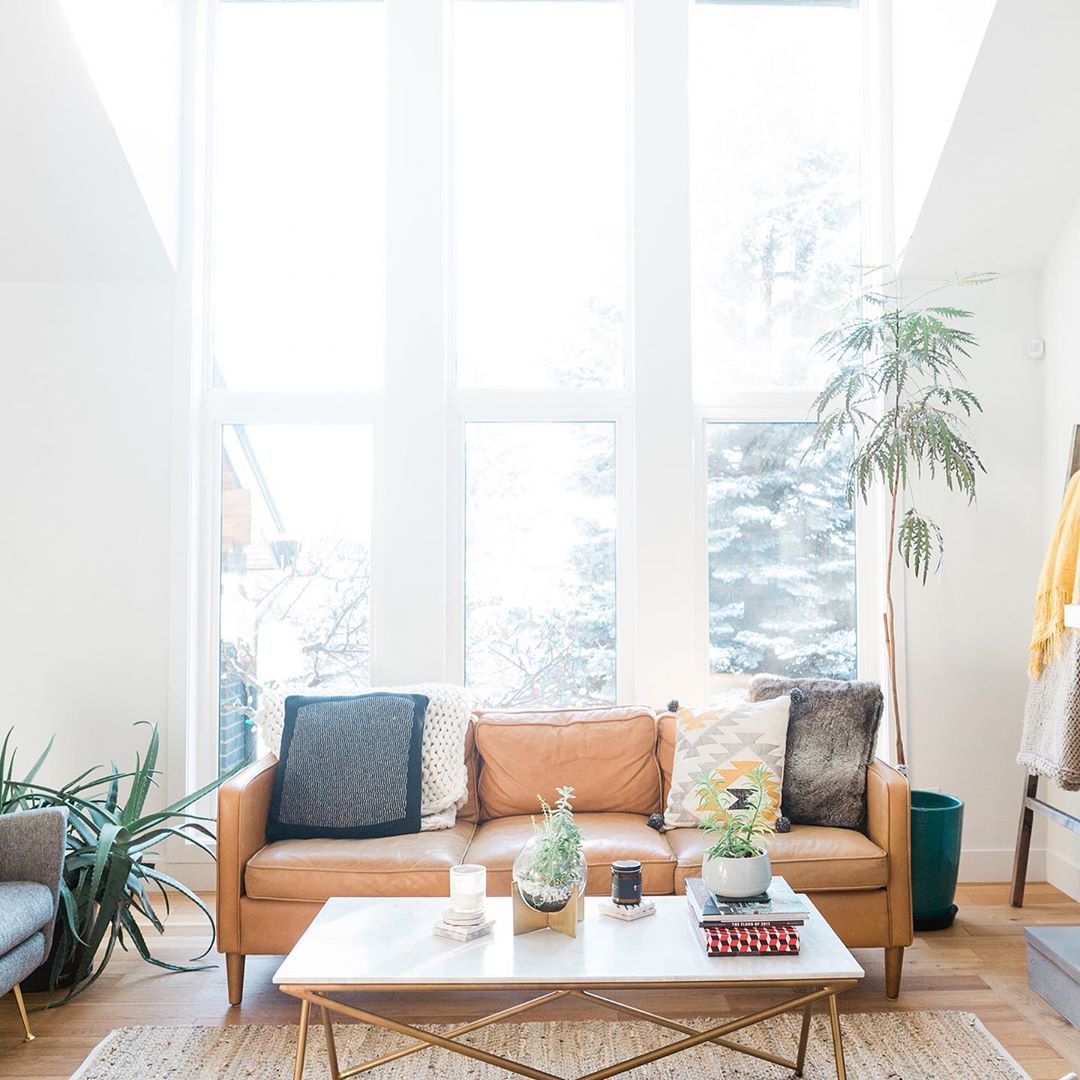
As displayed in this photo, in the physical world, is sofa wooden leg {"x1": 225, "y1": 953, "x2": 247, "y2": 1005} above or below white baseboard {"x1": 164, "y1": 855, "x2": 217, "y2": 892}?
above

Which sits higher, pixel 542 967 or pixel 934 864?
pixel 542 967

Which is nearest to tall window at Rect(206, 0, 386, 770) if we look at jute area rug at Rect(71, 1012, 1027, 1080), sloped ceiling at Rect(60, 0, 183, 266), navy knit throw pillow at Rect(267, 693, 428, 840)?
sloped ceiling at Rect(60, 0, 183, 266)

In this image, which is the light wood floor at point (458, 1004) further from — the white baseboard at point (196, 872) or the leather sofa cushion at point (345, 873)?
the white baseboard at point (196, 872)

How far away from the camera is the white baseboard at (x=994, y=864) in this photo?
159 inches

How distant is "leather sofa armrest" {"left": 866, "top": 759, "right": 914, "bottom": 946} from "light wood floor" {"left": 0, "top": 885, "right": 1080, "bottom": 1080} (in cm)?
21

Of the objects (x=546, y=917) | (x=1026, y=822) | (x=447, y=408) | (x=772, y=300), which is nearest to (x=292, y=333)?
(x=447, y=408)

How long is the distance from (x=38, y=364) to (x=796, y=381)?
2.96m

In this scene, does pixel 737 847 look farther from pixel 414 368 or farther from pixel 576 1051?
pixel 414 368

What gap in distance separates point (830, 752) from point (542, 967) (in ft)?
4.72

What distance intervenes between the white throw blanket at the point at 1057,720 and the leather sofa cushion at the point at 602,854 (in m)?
1.26

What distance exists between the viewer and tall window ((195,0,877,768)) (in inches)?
161

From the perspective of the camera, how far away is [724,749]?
129 inches

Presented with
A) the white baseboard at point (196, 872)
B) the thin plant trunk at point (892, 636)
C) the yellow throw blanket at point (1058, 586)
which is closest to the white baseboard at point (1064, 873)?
the thin plant trunk at point (892, 636)

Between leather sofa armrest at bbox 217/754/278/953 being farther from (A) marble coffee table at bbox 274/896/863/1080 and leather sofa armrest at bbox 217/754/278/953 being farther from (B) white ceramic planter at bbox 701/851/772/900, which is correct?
(B) white ceramic planter at bbox 701/851/772/900
